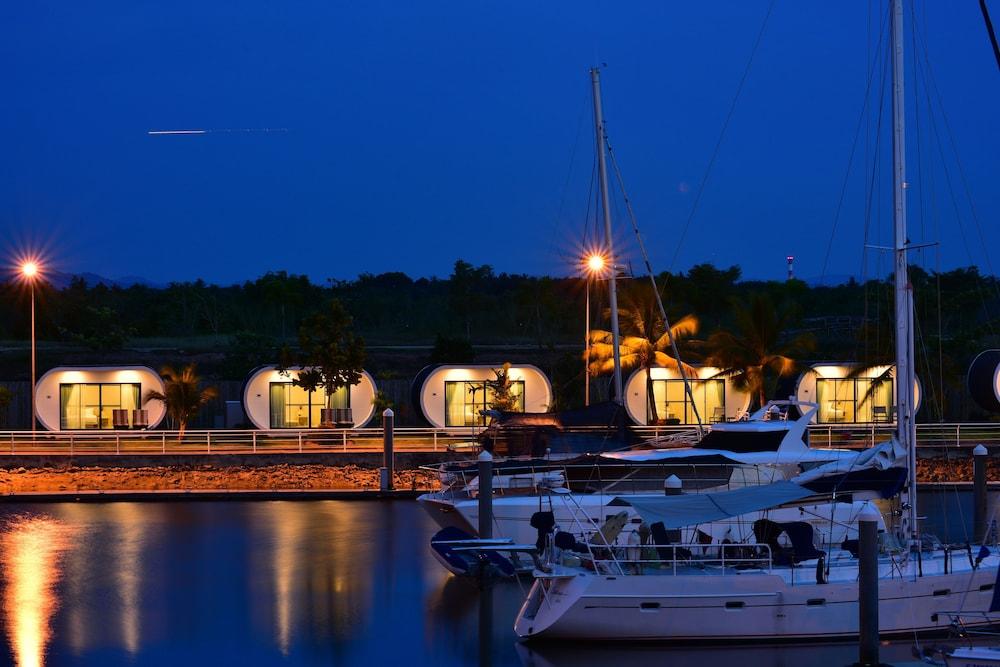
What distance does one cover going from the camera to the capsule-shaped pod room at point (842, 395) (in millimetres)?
41469

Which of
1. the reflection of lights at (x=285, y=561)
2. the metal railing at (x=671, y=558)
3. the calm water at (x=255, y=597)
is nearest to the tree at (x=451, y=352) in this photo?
the reflection of lights at (x=285, y=561)

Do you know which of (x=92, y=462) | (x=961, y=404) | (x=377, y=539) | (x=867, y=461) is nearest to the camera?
(x=867, y=461)

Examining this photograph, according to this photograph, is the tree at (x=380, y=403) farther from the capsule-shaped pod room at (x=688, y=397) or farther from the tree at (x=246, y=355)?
the tree at (x=246, y=355)

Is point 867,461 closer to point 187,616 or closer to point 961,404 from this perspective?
point 187,616

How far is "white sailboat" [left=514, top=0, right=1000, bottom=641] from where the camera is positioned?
18.0 metres

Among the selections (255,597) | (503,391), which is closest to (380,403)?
(503,391)

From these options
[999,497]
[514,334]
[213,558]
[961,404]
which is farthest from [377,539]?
[514,334]

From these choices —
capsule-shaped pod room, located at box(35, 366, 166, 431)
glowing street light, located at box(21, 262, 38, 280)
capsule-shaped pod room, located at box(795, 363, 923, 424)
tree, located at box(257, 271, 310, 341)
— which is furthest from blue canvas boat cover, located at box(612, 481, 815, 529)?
tree, located at box(257, 271, 310, 341)

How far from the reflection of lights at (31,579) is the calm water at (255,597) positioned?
42mm

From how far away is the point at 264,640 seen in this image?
63.1ft

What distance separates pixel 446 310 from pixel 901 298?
177ft

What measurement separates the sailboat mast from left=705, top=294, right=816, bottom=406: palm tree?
18.3 metres

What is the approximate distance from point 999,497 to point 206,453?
2057 cm

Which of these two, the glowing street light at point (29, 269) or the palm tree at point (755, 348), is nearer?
the glowing street light at point (29, 269)
